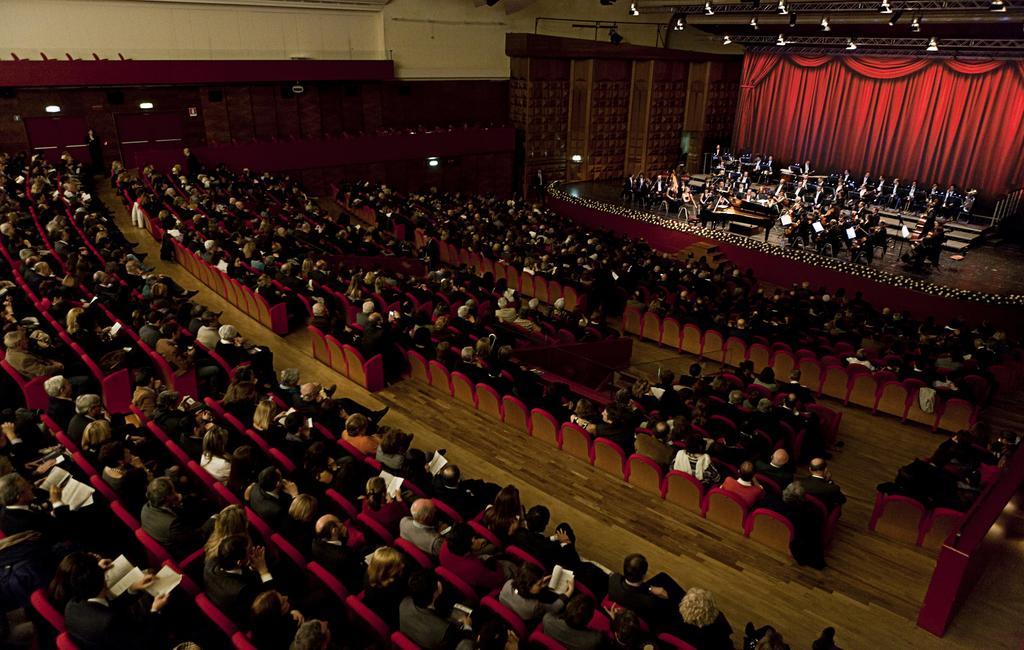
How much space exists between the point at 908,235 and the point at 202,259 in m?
13.1

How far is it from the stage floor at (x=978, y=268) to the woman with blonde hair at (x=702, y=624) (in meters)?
10.7

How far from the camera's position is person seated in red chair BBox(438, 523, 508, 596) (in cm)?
362

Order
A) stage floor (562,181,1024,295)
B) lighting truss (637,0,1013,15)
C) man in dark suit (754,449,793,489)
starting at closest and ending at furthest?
1. man in dark suit (754,449,793,489)
2. stage floor (562,181,1024,295)
3. lighting truss (637,0,1013,15)

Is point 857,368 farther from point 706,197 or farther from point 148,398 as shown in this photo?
point 706,197

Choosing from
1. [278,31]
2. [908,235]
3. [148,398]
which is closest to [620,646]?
[148,398]

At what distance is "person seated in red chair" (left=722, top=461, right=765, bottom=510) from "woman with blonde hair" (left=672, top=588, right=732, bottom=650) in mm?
1813

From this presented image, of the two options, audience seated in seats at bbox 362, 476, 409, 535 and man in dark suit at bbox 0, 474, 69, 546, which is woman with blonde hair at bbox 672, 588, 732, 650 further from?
man in dark suit at bbox 0, 474, 69, 546

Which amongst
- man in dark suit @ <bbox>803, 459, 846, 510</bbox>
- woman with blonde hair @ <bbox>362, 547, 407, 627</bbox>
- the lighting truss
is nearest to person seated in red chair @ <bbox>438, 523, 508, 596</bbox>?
woman with blonde hair @ <bbox>362, 547, 407, 627</bbox>

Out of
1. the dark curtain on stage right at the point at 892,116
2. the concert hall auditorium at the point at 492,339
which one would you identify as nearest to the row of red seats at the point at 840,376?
the concert hall auditorium at the point at 492,339

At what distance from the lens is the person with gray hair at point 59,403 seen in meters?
4.69

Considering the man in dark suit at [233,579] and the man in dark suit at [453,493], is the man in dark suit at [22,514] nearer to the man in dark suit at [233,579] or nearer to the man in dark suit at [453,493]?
the man in dark suit at [233,579]

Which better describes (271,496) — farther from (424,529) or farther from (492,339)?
(492,339)

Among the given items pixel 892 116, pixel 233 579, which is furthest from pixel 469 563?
pixel 892 116

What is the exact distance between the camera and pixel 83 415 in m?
4.35
